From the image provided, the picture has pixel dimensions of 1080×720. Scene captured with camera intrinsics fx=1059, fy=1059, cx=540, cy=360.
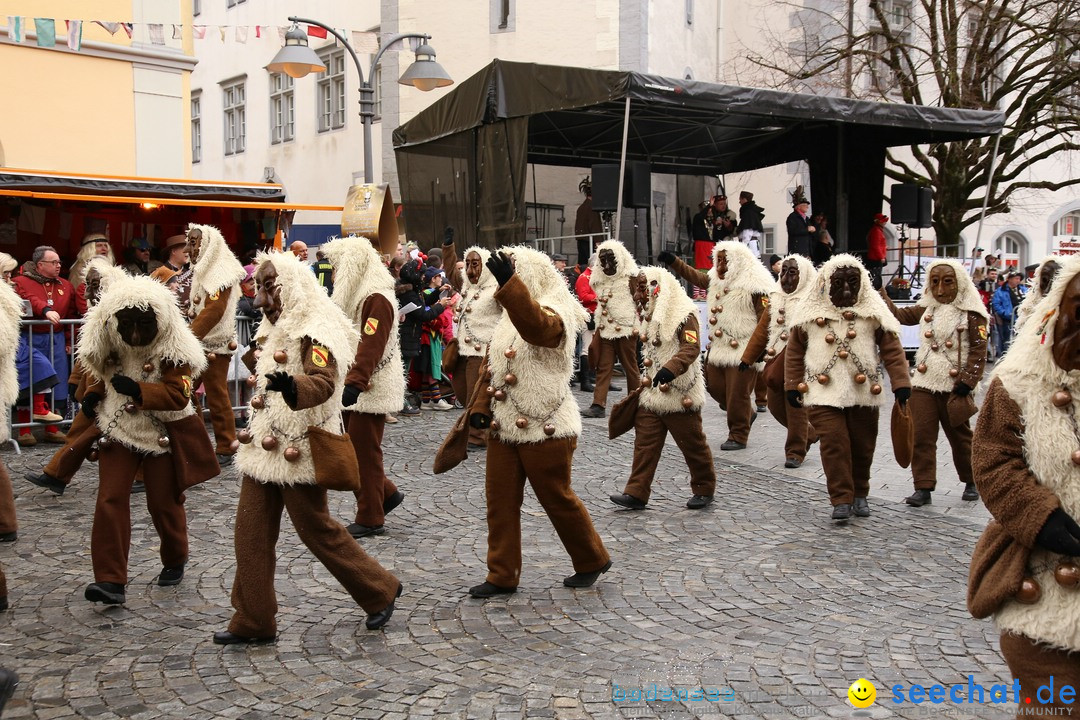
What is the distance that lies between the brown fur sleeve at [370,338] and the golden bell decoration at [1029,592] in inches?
176

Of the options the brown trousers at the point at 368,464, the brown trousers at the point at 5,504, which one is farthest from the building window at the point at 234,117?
the brown trousers at the point at 5,504

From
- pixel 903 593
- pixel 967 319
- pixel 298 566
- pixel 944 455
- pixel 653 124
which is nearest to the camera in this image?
pixel 903 593

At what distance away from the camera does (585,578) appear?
5.88 metres

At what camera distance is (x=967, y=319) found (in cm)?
820

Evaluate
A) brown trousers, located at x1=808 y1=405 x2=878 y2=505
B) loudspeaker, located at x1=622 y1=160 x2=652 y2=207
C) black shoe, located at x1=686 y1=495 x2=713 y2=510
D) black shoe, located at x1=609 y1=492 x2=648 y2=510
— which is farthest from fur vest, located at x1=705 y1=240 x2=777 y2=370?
loudspeaker, located at x1=622 y1=160 x2=652 y2=207

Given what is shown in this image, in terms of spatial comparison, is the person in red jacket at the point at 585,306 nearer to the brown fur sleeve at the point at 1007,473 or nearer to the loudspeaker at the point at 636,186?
the loudspeaker at the point at 636,186

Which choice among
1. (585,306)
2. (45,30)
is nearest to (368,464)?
(585,306)

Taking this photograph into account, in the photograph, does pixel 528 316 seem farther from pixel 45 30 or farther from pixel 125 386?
pixel 45 30

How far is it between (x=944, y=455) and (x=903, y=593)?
4994 millimetres

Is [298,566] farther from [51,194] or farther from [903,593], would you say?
[51,194]

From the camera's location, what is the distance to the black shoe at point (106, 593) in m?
5.38

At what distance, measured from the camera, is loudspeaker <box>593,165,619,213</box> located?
49.6ft

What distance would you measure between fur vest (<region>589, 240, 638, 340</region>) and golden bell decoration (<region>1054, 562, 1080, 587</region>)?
9209mm

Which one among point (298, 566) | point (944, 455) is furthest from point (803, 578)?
point (944, 455)
